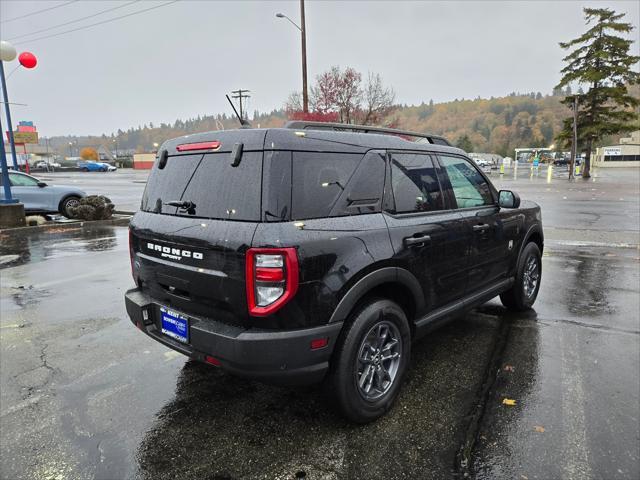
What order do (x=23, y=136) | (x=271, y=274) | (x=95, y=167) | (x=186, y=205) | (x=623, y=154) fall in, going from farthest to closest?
(x=623, y=154) → (x=95, y=167) → (x=23, y=136) → (x=186, y=205) → (x=271, y=274)

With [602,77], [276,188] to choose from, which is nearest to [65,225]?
[276,188]

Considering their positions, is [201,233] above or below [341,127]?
below

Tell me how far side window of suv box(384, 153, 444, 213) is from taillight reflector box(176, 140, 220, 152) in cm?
124

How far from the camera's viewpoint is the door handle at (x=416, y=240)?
2902 mm

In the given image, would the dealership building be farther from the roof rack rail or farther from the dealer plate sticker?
the dealer plate sticker

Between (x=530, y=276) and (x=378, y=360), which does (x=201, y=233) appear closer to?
(x=378, y=360)

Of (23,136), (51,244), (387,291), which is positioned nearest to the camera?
(387,291)

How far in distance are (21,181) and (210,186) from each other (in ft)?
41.2

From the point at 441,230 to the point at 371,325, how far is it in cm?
102

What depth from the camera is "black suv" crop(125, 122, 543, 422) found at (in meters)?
2.31

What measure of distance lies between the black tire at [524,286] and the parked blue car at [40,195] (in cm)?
1230

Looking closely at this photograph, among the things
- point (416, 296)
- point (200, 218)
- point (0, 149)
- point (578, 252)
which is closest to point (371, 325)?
point (416, 296)

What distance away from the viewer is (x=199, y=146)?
9.20 ft

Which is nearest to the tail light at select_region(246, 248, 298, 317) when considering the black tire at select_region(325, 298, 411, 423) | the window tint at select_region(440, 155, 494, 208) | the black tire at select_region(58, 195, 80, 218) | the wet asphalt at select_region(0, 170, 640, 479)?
the black tire at select_region(325, 298, 411, 423)
